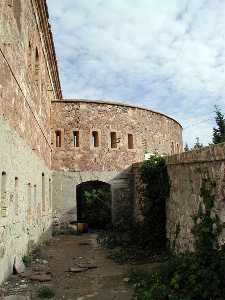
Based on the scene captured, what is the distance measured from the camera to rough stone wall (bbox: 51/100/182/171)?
17.6 m

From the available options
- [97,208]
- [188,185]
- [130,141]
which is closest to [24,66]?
[188,185]

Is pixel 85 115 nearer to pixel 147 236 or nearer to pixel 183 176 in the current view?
pixel 147 236

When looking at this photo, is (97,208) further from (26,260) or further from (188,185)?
(188,185)

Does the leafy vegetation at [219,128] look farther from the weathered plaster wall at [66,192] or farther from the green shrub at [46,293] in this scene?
the green shrub at [46,293]

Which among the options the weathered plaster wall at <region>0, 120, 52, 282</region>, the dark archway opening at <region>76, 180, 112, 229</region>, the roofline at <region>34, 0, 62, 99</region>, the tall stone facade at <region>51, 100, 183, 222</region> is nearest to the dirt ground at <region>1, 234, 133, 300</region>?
the weathered plaster wall at <region>0, 120, 52, 282</region>

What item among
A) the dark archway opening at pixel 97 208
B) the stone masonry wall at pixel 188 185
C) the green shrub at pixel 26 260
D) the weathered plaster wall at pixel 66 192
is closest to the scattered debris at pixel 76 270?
the green shrub at pixel 26 260

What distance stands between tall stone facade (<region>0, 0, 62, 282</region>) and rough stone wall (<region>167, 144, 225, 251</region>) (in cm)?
386

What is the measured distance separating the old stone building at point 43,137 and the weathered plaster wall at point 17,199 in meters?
0.02

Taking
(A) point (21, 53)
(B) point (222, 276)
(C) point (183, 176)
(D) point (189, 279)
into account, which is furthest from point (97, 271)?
(A) point (21, 53)

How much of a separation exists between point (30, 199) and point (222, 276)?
23.6ft

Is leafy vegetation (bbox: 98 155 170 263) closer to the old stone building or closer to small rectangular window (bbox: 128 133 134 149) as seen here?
the old stone building

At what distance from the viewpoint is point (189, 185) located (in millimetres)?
8398

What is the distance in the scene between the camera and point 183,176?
29.3 feet

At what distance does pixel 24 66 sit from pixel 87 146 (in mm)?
7855
